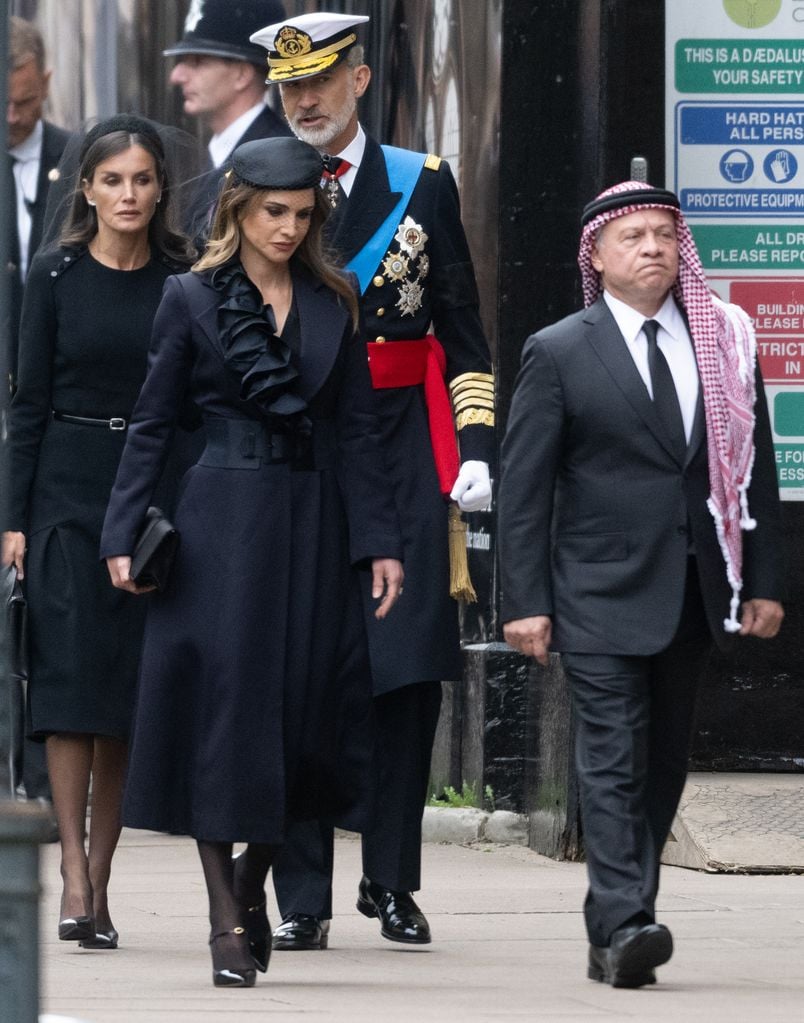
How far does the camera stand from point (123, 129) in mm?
7195

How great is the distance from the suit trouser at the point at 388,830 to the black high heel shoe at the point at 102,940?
0.43 meters

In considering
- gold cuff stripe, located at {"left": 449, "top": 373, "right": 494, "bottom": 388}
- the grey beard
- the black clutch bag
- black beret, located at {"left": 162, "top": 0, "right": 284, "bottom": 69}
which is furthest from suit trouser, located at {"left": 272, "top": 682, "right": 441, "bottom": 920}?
black beret, located at {"left": 162, "top": 0, "right": 284, "bottom": 69}

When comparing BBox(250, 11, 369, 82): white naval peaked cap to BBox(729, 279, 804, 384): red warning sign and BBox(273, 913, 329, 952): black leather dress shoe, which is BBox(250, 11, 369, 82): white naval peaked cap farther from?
BBox(729, 279, 804, 384): red warning sign

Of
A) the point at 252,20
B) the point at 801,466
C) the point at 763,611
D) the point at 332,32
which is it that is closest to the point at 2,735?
the point at 763,611

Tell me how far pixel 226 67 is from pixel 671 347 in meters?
3.94

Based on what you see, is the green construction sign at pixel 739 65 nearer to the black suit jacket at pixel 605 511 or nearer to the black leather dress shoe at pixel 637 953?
the black suit jacket at pixel 605 511

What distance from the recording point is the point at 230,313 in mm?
6305

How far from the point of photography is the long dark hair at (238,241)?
6383mm

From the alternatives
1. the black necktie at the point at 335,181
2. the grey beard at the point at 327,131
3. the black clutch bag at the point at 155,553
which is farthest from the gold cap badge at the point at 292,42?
the black clutch bag at the point at 155,553

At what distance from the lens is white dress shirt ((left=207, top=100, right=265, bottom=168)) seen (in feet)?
32.6

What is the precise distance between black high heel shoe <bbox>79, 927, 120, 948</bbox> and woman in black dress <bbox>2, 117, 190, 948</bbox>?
0.95ft

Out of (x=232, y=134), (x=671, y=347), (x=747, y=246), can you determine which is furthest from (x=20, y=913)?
(x=232, y=134)

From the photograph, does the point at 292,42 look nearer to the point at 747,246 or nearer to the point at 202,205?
the point at 202,205

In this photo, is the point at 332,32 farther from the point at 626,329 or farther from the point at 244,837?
the point at 244,837
